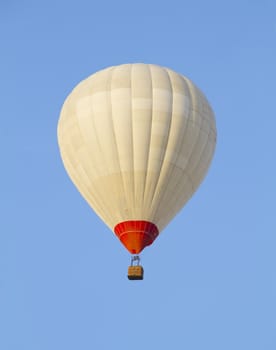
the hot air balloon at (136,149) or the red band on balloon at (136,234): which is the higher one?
the hot air balloon at (136,149)

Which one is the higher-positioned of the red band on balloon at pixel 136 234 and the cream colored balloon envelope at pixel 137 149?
the cream colored balloon envelope at pixel 137 149

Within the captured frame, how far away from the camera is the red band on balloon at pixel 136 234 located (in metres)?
51.8

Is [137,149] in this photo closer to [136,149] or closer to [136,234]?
[136,149]

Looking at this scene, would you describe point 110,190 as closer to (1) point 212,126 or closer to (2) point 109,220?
(2) point 109,220

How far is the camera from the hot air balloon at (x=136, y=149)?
5181 centimetres

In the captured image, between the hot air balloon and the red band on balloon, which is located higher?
the hot air balloon

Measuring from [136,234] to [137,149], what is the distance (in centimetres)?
276

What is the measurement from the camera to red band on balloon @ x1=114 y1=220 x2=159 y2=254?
170 feet

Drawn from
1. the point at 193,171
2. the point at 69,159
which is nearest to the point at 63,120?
the point at 69,159

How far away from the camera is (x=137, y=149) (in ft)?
170

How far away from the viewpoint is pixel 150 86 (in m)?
53.0

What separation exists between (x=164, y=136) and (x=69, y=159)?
3431 millimetres

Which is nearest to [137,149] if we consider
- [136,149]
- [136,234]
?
[136,149]

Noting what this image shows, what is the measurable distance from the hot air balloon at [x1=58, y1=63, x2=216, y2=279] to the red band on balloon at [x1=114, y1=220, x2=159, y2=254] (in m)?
0.03
